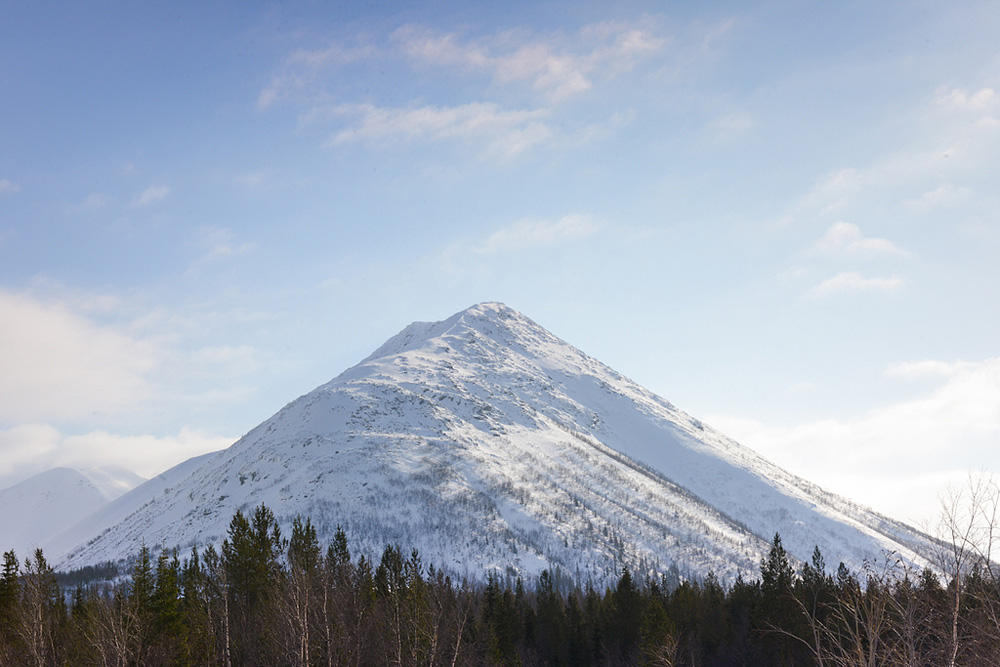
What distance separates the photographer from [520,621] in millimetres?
65500

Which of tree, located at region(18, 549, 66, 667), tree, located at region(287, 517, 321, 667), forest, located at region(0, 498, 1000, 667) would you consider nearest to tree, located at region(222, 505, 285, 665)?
forest, located at region(0, 498, 1000, 667)

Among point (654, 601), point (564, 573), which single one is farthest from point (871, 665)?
point (564, 573)

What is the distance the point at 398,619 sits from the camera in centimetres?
3325

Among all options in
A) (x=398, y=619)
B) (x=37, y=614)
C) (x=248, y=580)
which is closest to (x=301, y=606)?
(x=398, y=619)

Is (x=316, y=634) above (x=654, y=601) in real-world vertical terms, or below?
above

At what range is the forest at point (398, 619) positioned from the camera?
1739 centimetres

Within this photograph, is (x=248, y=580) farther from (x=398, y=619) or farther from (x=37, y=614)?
(x=398, y=619)

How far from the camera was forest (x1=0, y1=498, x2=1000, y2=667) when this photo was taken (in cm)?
1739

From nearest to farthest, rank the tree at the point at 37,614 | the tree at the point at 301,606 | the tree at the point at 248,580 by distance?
the tree at the point at 301,606
the tree at the point at 37,614
the tree at the point at 248,580

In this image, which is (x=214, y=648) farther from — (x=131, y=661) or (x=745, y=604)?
(x=745, y=604)

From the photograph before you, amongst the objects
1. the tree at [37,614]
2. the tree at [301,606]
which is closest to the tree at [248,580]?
the tree at [301,606]

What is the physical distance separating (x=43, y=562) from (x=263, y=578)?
13.2m

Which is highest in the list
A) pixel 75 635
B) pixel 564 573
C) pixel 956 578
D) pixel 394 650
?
pixel 956 578

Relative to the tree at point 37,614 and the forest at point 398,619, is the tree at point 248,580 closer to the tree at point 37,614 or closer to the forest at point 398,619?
the forest at point 398,619
